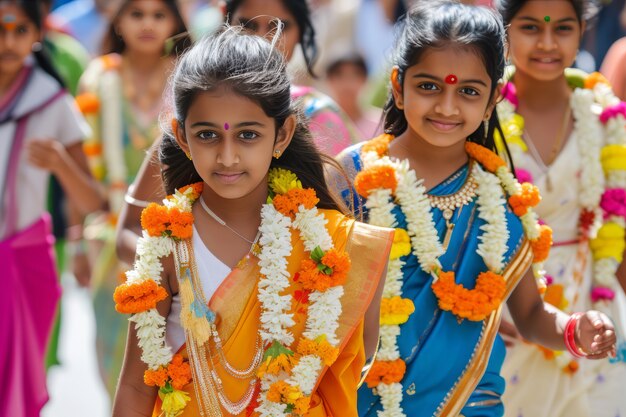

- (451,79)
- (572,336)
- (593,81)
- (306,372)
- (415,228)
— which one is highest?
(451,79)

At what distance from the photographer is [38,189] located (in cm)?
688

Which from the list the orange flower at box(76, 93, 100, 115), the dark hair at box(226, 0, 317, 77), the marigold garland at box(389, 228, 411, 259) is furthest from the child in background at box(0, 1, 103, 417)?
the marigold garland at box(389, 228, 411, 259)

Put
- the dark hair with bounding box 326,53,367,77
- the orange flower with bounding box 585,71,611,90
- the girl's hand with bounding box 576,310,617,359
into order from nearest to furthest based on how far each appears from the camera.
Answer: the girl's hand with bounding box 576,310,617,359
the orange flower with bounding box 585,71,611,90
the dark hair with bounding box 326,53,367,77

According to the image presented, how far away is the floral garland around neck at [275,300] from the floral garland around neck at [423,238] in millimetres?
497

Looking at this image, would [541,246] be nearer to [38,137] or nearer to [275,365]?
[275,365]

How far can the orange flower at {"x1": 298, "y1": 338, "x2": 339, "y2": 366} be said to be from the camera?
13.5 feet

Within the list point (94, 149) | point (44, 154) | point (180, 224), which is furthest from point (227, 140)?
point (94, 149)

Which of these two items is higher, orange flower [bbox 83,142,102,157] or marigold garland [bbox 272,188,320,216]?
marigold garland [bbox 272,188,320,216]

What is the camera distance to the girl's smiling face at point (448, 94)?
4.62m

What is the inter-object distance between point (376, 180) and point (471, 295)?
1.62 feet

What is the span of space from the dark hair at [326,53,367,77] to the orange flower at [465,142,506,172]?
6.94m

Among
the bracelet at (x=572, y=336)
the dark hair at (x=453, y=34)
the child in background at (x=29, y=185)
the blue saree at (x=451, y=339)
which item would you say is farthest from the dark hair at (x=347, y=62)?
the bracelet at (x=572, y=336)

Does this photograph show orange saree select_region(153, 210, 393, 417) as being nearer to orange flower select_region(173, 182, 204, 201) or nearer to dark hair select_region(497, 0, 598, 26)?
orange flower select_region(173, 182, 204, 201)

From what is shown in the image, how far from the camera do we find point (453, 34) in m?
4.66
